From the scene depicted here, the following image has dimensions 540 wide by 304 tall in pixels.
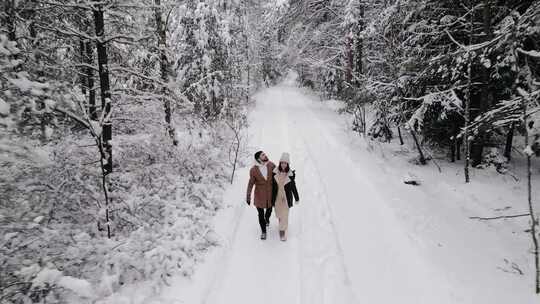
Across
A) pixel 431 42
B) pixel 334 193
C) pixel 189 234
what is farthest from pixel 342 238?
pixel 431 42

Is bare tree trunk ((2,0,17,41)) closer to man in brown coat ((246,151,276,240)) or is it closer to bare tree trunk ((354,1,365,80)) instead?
man in brown coat ((246,151,276,240))

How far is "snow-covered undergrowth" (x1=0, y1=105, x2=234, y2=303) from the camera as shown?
165 inches

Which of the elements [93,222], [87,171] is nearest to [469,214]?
[93,222]

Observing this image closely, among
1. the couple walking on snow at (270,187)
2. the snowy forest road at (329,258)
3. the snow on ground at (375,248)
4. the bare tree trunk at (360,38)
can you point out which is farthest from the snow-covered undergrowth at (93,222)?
the bare tree trunk at (360,38)

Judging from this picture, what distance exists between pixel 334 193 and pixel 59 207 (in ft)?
23.4

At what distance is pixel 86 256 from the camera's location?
5.47 metres

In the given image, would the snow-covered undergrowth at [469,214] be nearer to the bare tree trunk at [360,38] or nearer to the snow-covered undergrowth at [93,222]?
the snow-covered undergrowth at [93,222]

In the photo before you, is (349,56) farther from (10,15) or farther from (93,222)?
(10,15)

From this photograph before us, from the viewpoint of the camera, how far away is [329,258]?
6480mm

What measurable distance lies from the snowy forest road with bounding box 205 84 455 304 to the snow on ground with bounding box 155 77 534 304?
0.02 meters

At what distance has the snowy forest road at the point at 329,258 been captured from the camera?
5445 mm

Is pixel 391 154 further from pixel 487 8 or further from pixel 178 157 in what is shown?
pixel 178 157

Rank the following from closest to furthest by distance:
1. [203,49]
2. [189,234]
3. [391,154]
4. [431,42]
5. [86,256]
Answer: [86,256]
[189,234]
[431,42]
[391,154]
[203,49]

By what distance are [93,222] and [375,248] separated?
234 inches
